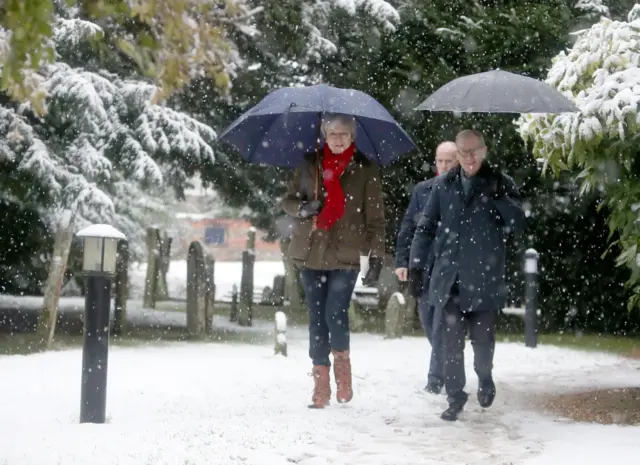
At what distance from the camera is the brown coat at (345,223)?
6953 mm

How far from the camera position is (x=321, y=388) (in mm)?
7035

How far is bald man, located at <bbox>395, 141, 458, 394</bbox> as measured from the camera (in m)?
7.38

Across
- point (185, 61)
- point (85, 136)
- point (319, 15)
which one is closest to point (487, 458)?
point (185, 61)

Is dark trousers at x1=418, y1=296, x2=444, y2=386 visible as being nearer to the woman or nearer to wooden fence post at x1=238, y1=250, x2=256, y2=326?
the woman

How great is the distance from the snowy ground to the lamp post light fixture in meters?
0.17

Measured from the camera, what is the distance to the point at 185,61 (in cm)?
412

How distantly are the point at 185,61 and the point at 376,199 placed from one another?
316 cm

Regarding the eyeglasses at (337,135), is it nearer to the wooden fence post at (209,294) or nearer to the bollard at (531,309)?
the bollard at (531,309)

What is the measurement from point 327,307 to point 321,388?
0.56m

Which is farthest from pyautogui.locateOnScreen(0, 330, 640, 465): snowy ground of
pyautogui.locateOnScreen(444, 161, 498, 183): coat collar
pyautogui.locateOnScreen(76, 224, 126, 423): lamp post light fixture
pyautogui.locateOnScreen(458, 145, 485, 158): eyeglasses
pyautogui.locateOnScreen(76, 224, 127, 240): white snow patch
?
pyautogui.locateOnScreen(458, 145, 485, 158): eyeglasses

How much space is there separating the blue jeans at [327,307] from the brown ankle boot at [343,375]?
6 centimetres

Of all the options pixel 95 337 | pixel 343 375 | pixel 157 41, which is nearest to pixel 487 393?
pixel 343 375

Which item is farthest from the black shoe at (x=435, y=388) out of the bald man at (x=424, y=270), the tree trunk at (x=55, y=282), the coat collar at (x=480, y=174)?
the tree trunk at (x=55, y=282)

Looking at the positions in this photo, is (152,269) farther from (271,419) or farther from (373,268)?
(271,419)
